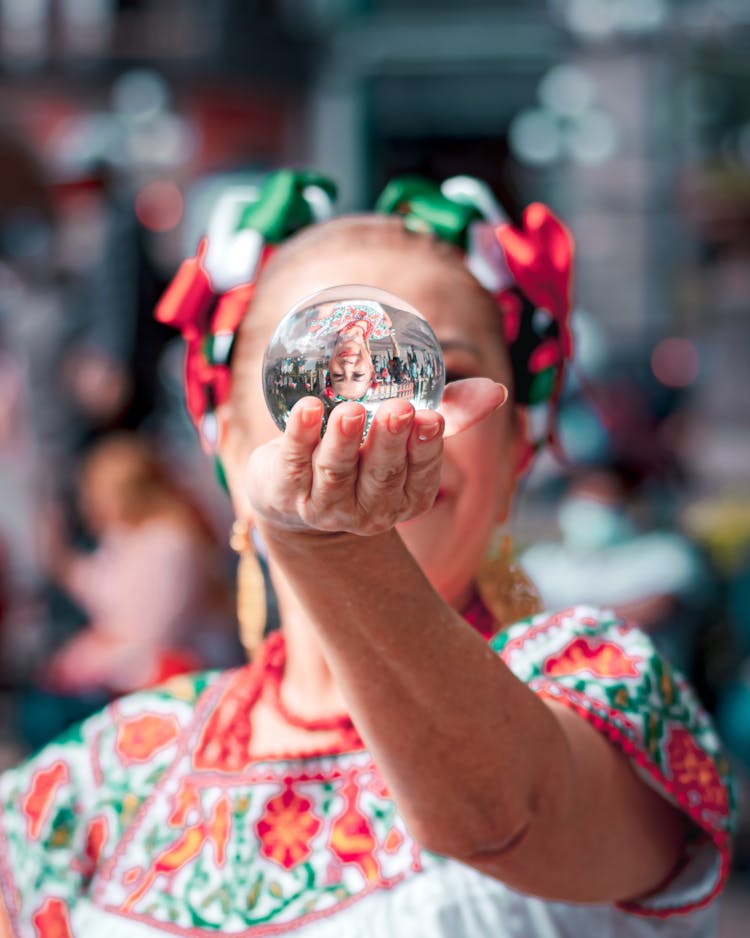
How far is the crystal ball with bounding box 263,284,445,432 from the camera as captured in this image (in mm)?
909

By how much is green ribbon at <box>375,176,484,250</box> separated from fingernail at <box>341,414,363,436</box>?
0.58 metres

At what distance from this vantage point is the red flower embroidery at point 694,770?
48.9 inches

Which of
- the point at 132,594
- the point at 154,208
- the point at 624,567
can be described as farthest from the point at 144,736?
the point at 154,208

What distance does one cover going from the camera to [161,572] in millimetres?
3725

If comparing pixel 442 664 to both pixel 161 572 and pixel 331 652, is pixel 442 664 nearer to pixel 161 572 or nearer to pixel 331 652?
pixel 331 652

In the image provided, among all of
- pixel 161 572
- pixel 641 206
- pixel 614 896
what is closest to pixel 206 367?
pixel 614 896

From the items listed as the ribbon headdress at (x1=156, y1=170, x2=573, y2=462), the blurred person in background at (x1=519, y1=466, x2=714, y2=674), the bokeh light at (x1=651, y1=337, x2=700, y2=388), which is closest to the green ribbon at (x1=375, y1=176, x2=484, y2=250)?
the ribbon headdress at (x1=156, y1=170, x2=573, y2=462)

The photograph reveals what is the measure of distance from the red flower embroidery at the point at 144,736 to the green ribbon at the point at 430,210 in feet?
1.88

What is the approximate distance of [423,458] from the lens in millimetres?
897

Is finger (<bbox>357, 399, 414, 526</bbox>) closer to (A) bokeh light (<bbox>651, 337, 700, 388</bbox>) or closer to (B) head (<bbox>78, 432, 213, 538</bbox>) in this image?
(B) head (<bbox>78, 432, 213, 538</bbox>)

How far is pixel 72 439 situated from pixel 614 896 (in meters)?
3.77

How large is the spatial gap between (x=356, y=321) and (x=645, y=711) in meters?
0.50

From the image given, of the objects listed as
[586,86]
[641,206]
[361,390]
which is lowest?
[641,206]

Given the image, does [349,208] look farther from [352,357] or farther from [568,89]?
Answer: [352,357]
